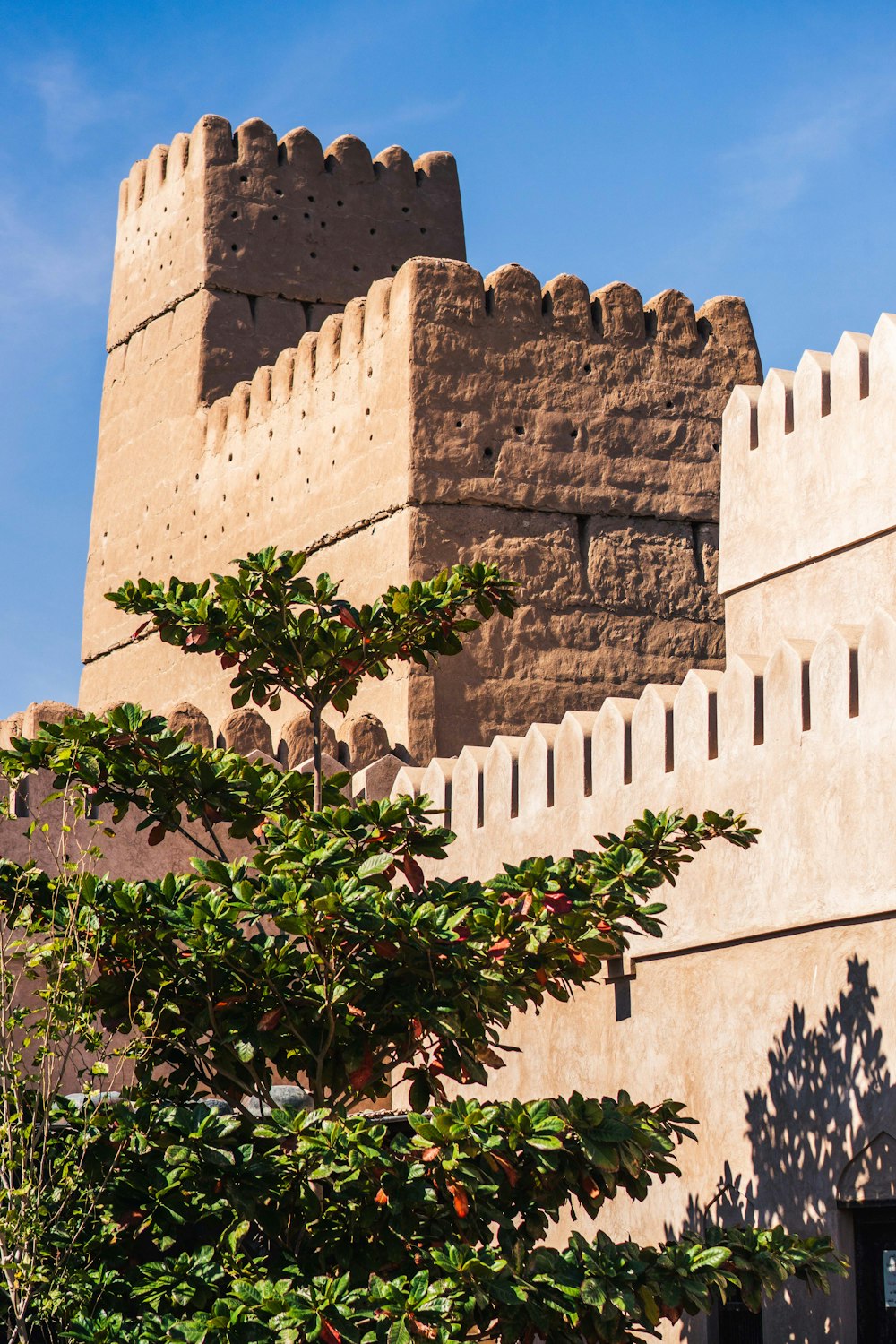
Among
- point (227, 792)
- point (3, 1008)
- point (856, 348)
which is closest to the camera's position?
point (3, 1008)

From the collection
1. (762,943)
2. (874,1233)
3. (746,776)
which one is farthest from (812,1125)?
(746,776)

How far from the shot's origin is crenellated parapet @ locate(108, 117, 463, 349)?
56.2 feet

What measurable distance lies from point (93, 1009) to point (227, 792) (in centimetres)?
108

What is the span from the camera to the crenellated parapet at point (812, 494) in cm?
1006

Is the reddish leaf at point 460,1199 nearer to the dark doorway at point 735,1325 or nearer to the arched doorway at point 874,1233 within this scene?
the arched doorway at point 874,1233

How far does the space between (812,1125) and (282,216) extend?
35.4 ft

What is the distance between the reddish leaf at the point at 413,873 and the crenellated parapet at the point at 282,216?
1083 centimetres

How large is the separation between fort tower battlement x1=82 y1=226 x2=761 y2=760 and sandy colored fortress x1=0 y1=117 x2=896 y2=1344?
0.02 m

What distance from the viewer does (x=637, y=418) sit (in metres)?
14.2

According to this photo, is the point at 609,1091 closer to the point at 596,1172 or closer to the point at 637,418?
the point at 596,1172

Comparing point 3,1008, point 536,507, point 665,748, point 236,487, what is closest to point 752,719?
point 665,748

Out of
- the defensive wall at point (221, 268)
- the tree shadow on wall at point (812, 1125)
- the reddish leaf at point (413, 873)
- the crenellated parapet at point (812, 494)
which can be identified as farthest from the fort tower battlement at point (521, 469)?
the reddish leaf at point (413, 873)

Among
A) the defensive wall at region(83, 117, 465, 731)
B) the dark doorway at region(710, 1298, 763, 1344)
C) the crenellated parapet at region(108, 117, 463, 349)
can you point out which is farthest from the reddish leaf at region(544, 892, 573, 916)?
the crenellated parapet at region(108, 117, 463, 349)

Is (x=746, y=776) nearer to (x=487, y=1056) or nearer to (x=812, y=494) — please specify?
Result: (x=812, y=494)
